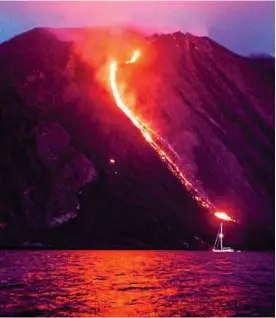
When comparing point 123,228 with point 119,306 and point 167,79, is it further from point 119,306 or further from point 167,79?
point 119,306

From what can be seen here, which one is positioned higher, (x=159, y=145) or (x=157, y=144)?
(x=157, y=144)

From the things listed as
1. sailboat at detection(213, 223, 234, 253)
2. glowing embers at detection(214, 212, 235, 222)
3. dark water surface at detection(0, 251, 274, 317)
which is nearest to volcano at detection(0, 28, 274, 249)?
sailboat at detection(213, 223, 234, 253)

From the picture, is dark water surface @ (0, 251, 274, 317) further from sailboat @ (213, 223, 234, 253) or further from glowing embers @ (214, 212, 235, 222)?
glowing embers @ (214, 212, 235, 222)

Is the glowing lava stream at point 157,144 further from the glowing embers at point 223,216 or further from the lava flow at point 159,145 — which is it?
the glowing embers at point 223,216

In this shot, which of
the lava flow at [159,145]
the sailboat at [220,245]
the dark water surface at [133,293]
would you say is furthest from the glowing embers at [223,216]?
the dark water surface at [133,293]

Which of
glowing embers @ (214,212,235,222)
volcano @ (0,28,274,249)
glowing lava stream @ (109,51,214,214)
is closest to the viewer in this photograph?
volcano @ (0,28,274,249)

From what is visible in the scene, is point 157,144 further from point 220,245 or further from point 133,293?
point 133,293

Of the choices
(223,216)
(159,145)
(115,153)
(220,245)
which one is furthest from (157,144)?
(220,245)
